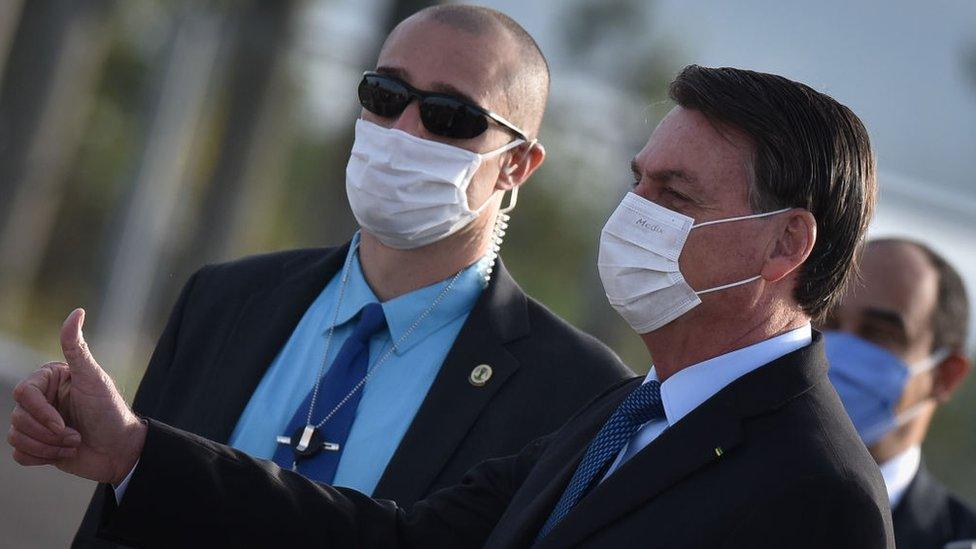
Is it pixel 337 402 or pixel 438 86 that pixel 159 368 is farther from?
pixel 438 86

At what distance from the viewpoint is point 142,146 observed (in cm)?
1217

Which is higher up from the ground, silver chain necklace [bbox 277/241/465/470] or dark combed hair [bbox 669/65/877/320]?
dark combed hair [bbox 669/65/877/320]

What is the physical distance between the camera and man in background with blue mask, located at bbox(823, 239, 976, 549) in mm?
5008

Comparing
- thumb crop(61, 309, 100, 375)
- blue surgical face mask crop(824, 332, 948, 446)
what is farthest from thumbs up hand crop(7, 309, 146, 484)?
blue surgical face mask crop(824, 332, 948, 446)

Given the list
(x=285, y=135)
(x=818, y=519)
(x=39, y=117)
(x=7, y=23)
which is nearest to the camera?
(x=818, y=519)

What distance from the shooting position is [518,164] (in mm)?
4125

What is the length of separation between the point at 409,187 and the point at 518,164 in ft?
1.31

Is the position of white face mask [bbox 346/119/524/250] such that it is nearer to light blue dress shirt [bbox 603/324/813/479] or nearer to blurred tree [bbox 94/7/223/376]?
light blue dress shirt [bbox 603/324/813/479]

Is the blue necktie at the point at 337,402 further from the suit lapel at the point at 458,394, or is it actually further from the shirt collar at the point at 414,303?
the suit lapel at the point at 458,394

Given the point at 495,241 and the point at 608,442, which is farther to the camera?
the point at 495,241

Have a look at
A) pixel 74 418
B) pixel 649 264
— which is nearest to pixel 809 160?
pixel 649 264

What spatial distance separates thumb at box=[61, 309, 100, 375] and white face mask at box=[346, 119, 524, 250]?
1.21m

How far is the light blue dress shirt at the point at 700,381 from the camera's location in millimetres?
2764

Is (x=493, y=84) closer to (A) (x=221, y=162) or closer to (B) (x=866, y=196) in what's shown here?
(B) (x=866, y=196)
